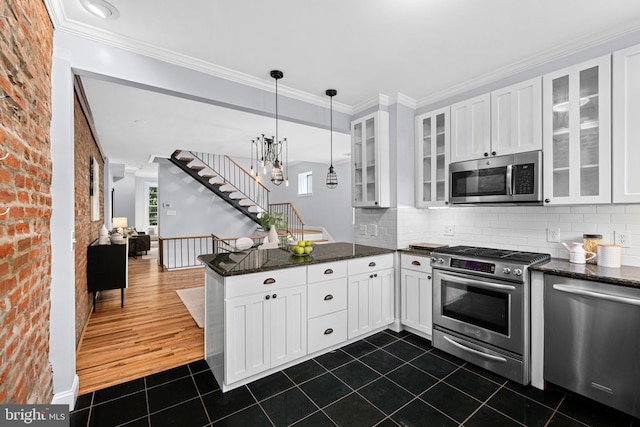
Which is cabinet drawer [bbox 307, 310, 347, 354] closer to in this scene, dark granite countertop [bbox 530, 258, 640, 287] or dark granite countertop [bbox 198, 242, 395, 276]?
dark granite countertop [bbox 198, 242, 395, 276]

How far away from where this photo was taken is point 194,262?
7.59 meters

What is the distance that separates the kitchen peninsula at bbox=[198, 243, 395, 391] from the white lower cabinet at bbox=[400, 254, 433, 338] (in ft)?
0.56

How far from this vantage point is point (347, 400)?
2180 millimetres

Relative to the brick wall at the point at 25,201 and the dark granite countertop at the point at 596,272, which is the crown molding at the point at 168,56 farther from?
the dark granite countertop at the point at 596,272

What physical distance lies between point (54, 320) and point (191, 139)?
172 inches

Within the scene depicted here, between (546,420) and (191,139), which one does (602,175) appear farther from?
(191,139)

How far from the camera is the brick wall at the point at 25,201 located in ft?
4.25

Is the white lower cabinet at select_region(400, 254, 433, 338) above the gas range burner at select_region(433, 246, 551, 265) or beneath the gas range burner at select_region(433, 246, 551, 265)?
beneath

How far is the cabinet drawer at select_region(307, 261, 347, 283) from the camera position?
2.70m

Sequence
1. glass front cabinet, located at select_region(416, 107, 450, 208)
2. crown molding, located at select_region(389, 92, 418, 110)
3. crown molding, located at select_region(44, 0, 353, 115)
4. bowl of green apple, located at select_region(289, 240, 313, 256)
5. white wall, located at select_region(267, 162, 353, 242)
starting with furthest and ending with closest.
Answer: white wall, located at select_region(267, 162, 353, 242) → crown molding, located at select_region(389, 92, 418, 110) → glass front cabinet, located at select_region(416, 107, 450, 208) → bowl of green apple, located at select_region(289, 240, 313, 256) → crown molding, located at select_region(44, 0, 353, 115)

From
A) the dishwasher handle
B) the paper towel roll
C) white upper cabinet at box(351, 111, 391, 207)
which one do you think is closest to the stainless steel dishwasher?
the dishwasher handle

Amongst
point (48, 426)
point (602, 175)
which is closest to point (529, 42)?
point (602, 175)

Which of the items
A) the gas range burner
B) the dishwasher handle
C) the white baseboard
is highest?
the gas range burner

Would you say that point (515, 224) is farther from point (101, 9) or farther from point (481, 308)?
point (101, 9)
